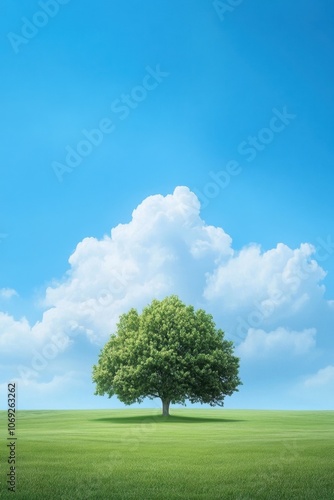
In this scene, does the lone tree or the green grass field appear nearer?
the green grass field

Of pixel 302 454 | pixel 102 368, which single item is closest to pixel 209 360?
pixel 102 368

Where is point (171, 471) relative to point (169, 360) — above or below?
below

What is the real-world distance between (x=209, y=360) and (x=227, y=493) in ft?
165

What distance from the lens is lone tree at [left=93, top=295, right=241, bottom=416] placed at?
6688 cm

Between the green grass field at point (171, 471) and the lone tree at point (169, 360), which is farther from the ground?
the lone tree at point (169, 360)

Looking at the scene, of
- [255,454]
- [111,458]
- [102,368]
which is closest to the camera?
[111,458]

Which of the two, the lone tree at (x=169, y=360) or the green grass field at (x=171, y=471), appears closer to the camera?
the green grass field at (x=171, y=471)

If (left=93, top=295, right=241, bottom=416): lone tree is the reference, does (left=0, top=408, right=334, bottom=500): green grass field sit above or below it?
below

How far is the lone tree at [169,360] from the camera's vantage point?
66.9 metres

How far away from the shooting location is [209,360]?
2670 inches

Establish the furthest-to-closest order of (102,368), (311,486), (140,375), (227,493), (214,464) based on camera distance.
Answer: (102,368) → (140,375) → (214,464) → (311,486) → (227,493)

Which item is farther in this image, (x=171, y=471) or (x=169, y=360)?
(x=169, y=360)

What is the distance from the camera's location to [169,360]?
6688cm

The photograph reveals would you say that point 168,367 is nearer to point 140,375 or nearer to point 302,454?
point 140,375
